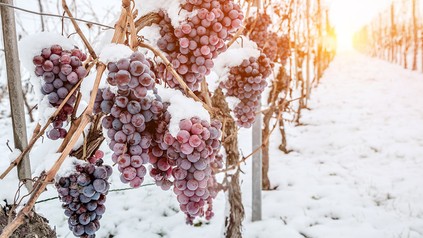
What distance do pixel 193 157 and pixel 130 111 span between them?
17cm

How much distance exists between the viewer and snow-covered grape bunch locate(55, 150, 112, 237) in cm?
74

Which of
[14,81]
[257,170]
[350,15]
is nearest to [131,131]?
[14,81]

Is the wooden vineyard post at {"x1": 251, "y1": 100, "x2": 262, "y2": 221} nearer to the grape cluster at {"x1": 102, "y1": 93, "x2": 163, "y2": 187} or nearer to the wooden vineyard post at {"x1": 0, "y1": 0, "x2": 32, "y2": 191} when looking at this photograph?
the wooden vineyard post at {"x1": 0, "y1": 0, "x2": 32, "y2": 191}

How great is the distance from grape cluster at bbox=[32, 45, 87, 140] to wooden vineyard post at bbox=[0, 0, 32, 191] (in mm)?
355

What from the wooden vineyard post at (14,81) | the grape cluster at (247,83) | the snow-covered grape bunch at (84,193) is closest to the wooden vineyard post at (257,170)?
the grape cluster at (247,83)

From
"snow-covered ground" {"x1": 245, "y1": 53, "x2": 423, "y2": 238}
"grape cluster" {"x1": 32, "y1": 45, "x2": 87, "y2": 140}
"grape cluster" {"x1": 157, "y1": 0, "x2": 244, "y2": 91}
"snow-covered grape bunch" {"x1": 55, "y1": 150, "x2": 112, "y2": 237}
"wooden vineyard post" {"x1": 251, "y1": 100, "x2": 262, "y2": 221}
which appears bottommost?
"snow-covered ground" {"x1": 245, "y1": 53, "x2": 423, "y2": 238}

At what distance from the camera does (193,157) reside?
2.50 ft

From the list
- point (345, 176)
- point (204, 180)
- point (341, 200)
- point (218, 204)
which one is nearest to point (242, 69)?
Answer: point (204, 180)

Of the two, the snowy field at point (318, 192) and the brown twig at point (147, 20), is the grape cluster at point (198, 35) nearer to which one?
the brown twig at point (147, 20)

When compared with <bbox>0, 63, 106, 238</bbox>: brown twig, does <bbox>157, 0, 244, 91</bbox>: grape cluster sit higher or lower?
higher

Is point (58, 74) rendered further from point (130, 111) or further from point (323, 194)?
point (323, 194)

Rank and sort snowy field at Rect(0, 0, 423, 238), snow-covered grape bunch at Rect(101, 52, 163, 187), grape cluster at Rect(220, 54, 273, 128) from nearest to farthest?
snow-covered grape bunch at Rect(101, 52, 163, 187), grape cluster at Rect(220, 54, 273, 128), snowy field at Rect(0, 0, 423, 238)

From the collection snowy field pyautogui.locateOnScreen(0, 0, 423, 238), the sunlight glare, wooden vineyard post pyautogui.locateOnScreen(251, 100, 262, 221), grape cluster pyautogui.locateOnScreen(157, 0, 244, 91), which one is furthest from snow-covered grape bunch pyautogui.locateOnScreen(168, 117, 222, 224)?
the sunlight glare

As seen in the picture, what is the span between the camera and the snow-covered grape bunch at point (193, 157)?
2.40 feet
